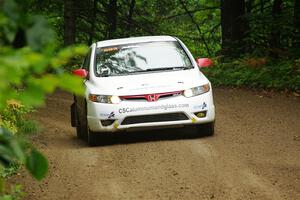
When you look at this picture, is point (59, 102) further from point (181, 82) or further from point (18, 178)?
point (18, 178)

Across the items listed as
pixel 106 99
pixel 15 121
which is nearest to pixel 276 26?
pixel 15 121

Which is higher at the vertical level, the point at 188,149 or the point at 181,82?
the point at 181,82

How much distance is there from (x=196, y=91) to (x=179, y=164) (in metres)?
1.96

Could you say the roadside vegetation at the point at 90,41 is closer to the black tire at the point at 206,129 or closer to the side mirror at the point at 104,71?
the side mirror at the point at 104,71

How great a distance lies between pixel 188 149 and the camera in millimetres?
9305

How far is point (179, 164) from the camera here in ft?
27.4

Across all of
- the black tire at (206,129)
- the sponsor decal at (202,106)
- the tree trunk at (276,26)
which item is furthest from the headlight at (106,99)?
the tree trunk at (276,26)

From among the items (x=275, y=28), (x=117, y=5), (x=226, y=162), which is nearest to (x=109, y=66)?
(x=226, y=162)

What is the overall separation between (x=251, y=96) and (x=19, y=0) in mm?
14578

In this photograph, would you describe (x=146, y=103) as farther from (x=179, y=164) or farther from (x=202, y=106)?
(x=179, y=164)

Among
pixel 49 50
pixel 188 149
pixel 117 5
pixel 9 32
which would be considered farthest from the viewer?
pixel 117 5

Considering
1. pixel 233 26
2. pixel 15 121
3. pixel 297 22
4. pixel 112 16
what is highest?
pixel 15 121

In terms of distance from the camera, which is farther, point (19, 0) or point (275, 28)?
point (275, 28)

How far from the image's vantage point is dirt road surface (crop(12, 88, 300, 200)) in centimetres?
714
